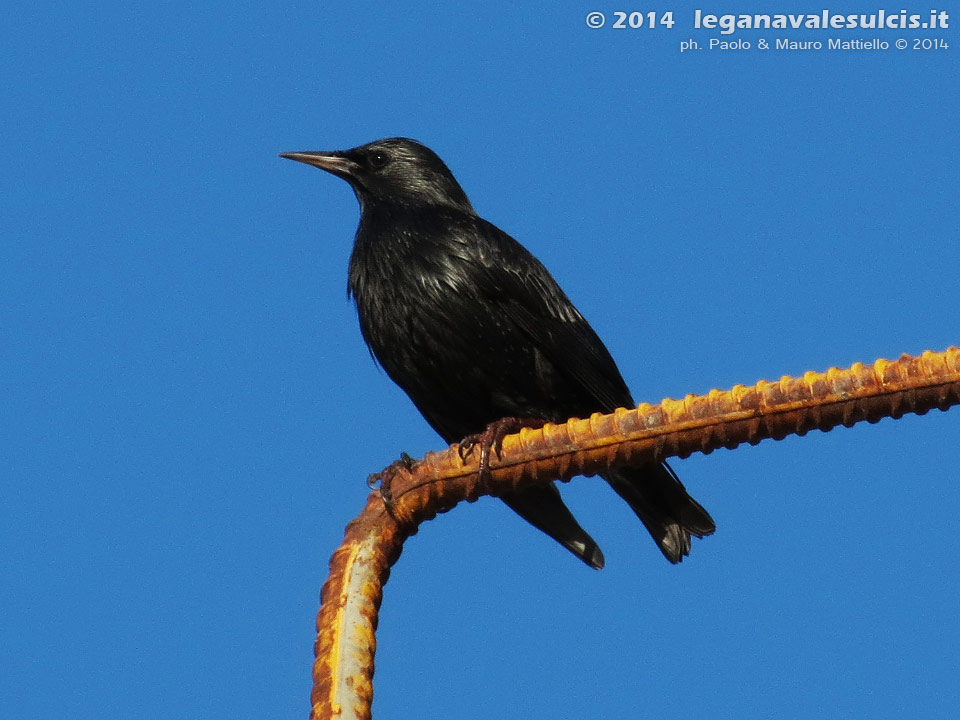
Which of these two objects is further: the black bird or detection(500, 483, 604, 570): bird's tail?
the black bird

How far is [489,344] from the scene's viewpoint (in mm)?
5617

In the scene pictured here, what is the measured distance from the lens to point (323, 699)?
7.68 ft

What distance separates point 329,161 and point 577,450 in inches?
164

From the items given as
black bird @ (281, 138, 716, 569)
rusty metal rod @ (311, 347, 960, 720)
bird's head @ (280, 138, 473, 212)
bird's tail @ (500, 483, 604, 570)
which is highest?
bird's head @ (280, 138, 473, 212)

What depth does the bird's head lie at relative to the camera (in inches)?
261

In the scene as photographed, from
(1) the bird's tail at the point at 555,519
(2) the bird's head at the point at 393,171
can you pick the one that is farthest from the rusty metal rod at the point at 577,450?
(2) the bird's head at the point at 393,171

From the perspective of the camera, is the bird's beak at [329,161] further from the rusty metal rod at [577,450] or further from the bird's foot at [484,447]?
the rusty metal rod at [577,450]

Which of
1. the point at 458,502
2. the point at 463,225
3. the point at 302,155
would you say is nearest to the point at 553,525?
the point at 463,225

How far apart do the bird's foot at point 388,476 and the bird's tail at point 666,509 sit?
1.53 meters

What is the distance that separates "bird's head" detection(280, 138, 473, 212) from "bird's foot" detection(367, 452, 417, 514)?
8.35ft

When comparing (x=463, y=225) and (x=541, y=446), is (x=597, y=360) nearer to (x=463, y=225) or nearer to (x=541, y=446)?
(x=463, y=225)

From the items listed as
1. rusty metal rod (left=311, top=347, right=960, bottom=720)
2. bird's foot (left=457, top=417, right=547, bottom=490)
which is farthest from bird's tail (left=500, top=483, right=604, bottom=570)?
rusty metal rod (left=311, top=347, right=960, bottom=720)

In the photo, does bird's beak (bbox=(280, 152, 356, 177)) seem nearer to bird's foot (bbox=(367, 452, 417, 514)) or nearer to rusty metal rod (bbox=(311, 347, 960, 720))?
bird's foot (bbox=(367, 452, 417, 514))

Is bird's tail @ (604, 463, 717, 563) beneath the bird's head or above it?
beneath
